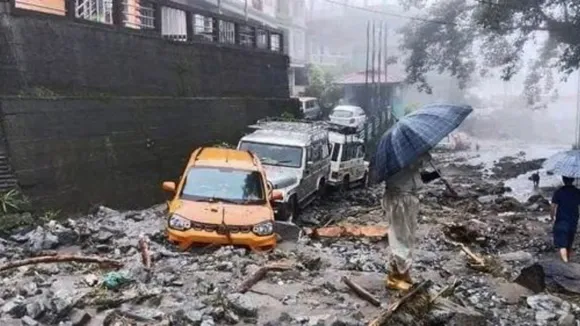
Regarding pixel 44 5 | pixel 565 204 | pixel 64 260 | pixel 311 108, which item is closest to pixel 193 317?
pixel 64 260

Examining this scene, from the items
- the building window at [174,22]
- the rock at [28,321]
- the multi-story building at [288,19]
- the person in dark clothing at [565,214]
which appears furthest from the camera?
the multi-story building at [288,19]

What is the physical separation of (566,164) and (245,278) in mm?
4929

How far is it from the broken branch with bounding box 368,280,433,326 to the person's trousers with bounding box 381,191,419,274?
0.42 meters

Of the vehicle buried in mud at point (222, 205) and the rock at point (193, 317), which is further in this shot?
the vehicle buried in mud at point (222, 205)

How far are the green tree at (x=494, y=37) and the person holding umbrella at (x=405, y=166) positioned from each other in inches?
598

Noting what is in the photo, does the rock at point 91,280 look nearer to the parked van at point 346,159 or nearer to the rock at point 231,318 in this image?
the rock at point 231,318

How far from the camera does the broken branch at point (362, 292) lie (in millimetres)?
7031

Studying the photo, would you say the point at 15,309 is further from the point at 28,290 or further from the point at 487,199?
the point at 487,199

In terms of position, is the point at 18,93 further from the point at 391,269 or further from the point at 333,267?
the point at 391,269

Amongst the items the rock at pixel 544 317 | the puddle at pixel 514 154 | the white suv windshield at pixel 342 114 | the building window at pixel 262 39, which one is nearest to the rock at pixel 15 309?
the rock at pixel 544 317

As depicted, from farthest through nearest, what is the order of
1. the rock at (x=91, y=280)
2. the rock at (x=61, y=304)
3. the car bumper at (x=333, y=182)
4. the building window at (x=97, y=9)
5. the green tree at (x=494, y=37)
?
the green tree at (x=494, y=37)
the car bumper at (x=333, y=182)
the building window at (x=97, y=9)
the rock at (x=91, y=280)
the rock at (x=61, y=304)

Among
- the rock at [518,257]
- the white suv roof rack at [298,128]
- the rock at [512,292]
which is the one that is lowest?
the rock at [518,257]

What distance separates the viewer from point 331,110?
37.1 meters

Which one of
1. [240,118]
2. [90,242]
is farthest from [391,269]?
[240,118]
